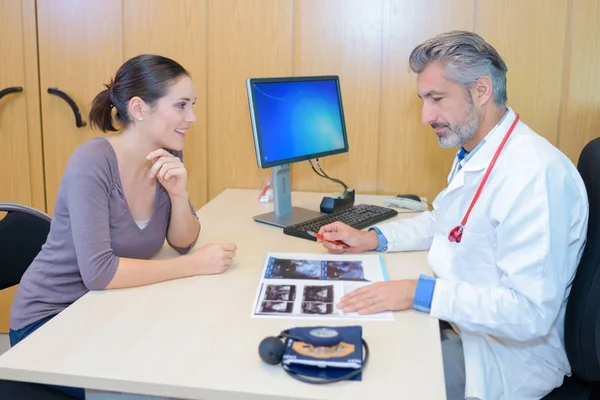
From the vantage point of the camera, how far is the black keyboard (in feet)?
6.59

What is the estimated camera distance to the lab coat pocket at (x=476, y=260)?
149 cm

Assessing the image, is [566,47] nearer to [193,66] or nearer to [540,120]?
[540,120]

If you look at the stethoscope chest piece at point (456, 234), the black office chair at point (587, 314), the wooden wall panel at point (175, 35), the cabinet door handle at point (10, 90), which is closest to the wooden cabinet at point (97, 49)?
the wooden wall panel at point (175, 35)

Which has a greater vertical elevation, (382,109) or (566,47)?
(566,47)

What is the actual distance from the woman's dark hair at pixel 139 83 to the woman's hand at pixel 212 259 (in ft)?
1.51

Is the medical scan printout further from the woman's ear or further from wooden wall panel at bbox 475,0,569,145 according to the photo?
wooden wall panel at bbox 475,0,569,145

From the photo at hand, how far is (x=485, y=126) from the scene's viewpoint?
5.39ft

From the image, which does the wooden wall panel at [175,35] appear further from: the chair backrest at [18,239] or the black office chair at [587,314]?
the black office chair at [587,314]

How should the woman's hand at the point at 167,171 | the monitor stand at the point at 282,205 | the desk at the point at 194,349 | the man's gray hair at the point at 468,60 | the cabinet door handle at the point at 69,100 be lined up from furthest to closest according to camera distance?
1. the cabinet door handle at the point at 69,100
2. the monitor stand at the point at 282,205
3. the woman's hand at the point at 167,171
4. the man's gray hair at the point at 468,60
5. the desk at the point at 194,349

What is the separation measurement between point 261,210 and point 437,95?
3.07 ft

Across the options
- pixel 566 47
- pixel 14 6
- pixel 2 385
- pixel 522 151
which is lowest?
pixel 2 385

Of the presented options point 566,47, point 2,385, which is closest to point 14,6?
point 2,385

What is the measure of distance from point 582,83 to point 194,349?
6.70 ft

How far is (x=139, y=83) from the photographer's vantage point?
5.68ft
